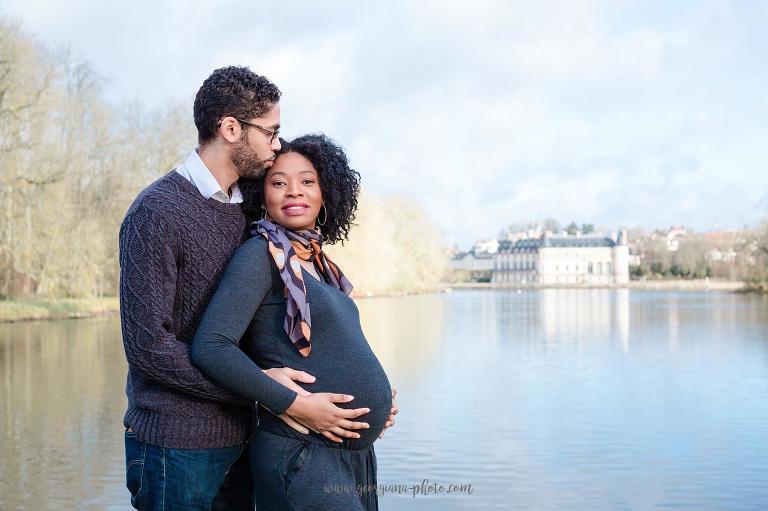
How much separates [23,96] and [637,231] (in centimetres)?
13969

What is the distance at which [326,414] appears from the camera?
2545 mm

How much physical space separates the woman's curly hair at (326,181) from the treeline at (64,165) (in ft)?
79.4

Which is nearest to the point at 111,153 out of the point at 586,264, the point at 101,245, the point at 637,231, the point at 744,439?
the point at 101,245

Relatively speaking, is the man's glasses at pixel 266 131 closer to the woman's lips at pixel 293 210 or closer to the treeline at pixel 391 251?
the woman's lips at pixel 293 210

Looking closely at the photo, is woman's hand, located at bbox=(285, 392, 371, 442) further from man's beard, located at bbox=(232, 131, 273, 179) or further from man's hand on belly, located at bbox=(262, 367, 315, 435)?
man's beard, located at bbox=(232, 131, 273, 179)

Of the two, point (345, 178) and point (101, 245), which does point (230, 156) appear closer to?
point (345, 178)

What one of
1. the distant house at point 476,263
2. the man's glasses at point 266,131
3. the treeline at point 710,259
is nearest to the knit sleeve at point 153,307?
the man's glasses at point 266,131

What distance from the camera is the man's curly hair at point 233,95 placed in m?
2.65

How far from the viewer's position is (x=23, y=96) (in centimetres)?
2577

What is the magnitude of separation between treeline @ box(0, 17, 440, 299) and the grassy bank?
446 mm

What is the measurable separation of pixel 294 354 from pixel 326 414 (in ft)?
0.61

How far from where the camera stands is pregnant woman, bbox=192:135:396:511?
253 cm

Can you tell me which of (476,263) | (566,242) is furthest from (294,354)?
(476,263)

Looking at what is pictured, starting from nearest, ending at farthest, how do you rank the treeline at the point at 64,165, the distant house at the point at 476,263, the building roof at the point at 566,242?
the treeline at the point at 64,165 → the building roof at the point at 566,242 → the distant house at the point at 476,263
